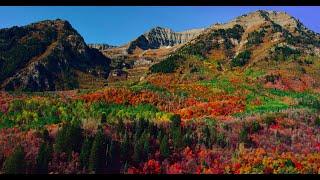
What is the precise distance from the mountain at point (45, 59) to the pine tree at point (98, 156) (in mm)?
77862

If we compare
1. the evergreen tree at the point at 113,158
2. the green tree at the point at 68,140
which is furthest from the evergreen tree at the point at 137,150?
the green tree at the point at 68,140

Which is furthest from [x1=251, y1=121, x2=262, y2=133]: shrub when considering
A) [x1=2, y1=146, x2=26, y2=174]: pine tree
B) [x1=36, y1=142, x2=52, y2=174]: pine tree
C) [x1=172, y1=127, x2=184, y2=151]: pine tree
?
[x1=2, y1=146, x2=26, y2=174]: pine tree

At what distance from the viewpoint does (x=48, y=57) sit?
118438 mm

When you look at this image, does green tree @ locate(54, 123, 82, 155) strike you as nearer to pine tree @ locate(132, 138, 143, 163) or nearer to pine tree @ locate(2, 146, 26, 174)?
pine tree @ locate(2, 146, 26, 174)

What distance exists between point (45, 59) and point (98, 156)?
9385 centimetres

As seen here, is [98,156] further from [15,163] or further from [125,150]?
[15,163]

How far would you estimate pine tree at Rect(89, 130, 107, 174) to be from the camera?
2619 cm

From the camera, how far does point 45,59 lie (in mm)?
117250

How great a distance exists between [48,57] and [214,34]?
40492 millimetres

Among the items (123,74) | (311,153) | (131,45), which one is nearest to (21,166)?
(311,153)

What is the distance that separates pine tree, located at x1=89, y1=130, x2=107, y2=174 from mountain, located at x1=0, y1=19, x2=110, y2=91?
77862 millimetres

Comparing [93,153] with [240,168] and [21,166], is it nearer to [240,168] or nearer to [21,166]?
[21,166]

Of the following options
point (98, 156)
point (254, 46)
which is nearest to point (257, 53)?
point (254, 46)

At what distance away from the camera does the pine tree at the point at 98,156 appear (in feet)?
85.9
